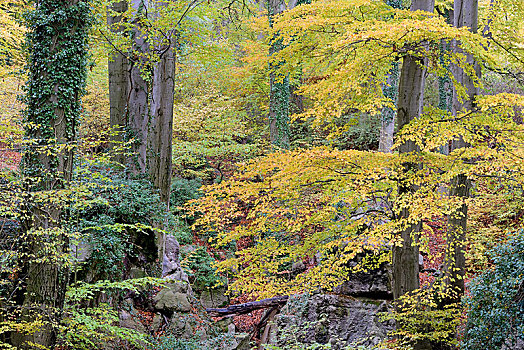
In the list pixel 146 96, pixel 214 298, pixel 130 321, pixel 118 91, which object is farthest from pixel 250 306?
pixel 118 91

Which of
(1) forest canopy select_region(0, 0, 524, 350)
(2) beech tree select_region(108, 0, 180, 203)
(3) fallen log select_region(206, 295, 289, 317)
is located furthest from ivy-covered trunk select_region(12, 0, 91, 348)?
(3) fallen log select_region(206, 295, 289, 317)

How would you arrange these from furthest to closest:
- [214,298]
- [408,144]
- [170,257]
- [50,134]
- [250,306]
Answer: [214,298]
[170,257]
[250,306]
[408,144]
[50,134]

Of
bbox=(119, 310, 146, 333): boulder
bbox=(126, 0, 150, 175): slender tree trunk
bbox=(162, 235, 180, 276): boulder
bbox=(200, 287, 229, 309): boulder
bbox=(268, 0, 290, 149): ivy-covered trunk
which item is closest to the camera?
bbox=(119, 310, 146, 333): boulder

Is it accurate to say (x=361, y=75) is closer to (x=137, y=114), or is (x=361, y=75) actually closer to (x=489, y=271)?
(x=489, y=271)

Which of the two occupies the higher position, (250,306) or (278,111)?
(278,111)

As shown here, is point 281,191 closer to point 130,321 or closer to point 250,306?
point 130,321

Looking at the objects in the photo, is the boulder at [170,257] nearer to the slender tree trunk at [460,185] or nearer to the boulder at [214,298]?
the boulder at [214,298]

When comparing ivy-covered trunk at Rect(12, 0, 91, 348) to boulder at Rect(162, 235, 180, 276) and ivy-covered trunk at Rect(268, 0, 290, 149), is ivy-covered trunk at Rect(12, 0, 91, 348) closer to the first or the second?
boulder at Rect(162, 235, 180, 276)

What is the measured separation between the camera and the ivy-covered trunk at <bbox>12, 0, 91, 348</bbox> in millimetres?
4582

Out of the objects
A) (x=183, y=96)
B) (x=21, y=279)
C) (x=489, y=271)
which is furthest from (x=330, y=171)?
(x=183, y=96)

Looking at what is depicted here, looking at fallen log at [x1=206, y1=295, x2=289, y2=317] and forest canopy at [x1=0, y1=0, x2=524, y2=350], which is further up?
forest canopy at [x1=0, y1=0, x2=524, y2=350]

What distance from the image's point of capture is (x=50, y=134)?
4.95 m

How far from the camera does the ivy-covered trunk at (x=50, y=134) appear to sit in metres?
4.58

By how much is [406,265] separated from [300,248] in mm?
1766
